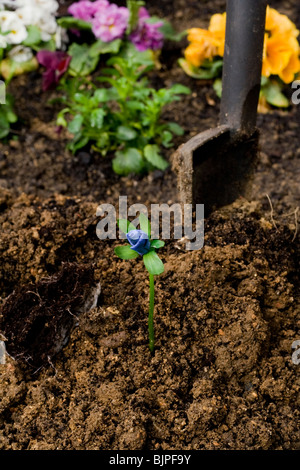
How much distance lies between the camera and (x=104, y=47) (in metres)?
2.75

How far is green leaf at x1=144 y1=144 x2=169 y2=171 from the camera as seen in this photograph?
8.05ft

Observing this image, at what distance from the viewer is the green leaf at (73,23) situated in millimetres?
2746

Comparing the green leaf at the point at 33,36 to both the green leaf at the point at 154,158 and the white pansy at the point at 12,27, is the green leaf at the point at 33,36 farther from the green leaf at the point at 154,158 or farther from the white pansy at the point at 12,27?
the green leaf at the point at 154,158

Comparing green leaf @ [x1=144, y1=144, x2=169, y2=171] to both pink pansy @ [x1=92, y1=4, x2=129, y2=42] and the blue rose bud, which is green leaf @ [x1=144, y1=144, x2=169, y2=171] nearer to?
pink pansy @ [x1=92, y1=4, x2=129, y2=42]

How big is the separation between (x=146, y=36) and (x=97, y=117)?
2.10 ft

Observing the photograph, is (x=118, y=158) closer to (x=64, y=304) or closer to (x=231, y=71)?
(x=231, y=71)

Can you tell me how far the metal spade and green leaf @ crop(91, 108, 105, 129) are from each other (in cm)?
59

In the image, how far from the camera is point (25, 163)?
2.62m

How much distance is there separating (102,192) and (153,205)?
13.2 inches

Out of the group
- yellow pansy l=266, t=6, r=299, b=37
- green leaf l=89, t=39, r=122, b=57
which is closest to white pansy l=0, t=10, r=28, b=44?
green leaf l=89, t=39, r=122, b=57

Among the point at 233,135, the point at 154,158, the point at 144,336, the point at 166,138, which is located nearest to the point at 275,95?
the point at 166,138

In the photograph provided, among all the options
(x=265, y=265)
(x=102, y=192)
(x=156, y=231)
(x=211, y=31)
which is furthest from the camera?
(x=211, y=31)

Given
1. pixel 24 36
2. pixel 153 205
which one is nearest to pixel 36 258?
pixel 153 205

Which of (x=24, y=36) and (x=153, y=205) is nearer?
(x=153, y=205)
